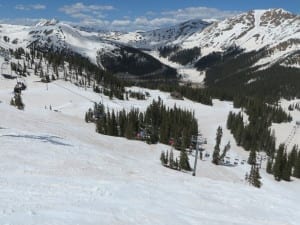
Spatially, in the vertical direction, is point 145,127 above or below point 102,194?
below

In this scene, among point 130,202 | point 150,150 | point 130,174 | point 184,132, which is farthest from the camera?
point 184,132

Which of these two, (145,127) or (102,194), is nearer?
(102,194)

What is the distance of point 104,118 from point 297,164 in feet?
205

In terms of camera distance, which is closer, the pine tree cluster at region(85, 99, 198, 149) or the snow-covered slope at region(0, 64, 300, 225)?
the snow-covered slope at region(0, 64, 300, 225)

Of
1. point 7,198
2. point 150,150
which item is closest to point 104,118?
point 150,150

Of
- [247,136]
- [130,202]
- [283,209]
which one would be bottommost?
[247,136]

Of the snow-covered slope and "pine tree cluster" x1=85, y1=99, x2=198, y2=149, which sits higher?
the snow-covered slope

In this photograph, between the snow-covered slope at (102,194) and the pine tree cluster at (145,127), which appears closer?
the snow-covered slope at (102,194)

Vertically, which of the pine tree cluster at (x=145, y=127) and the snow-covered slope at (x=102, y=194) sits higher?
the snow-covered slope at (x=102, y=194)

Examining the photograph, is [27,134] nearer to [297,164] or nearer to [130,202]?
[130,202]

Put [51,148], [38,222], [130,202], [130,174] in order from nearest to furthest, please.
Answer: [38,222] → [130,202] → [130,174] → [51,148]

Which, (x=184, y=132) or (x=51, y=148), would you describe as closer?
(x=51, y=148)

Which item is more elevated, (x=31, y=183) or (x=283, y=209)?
(x=31, y=183)

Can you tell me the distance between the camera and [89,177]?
47031mm
